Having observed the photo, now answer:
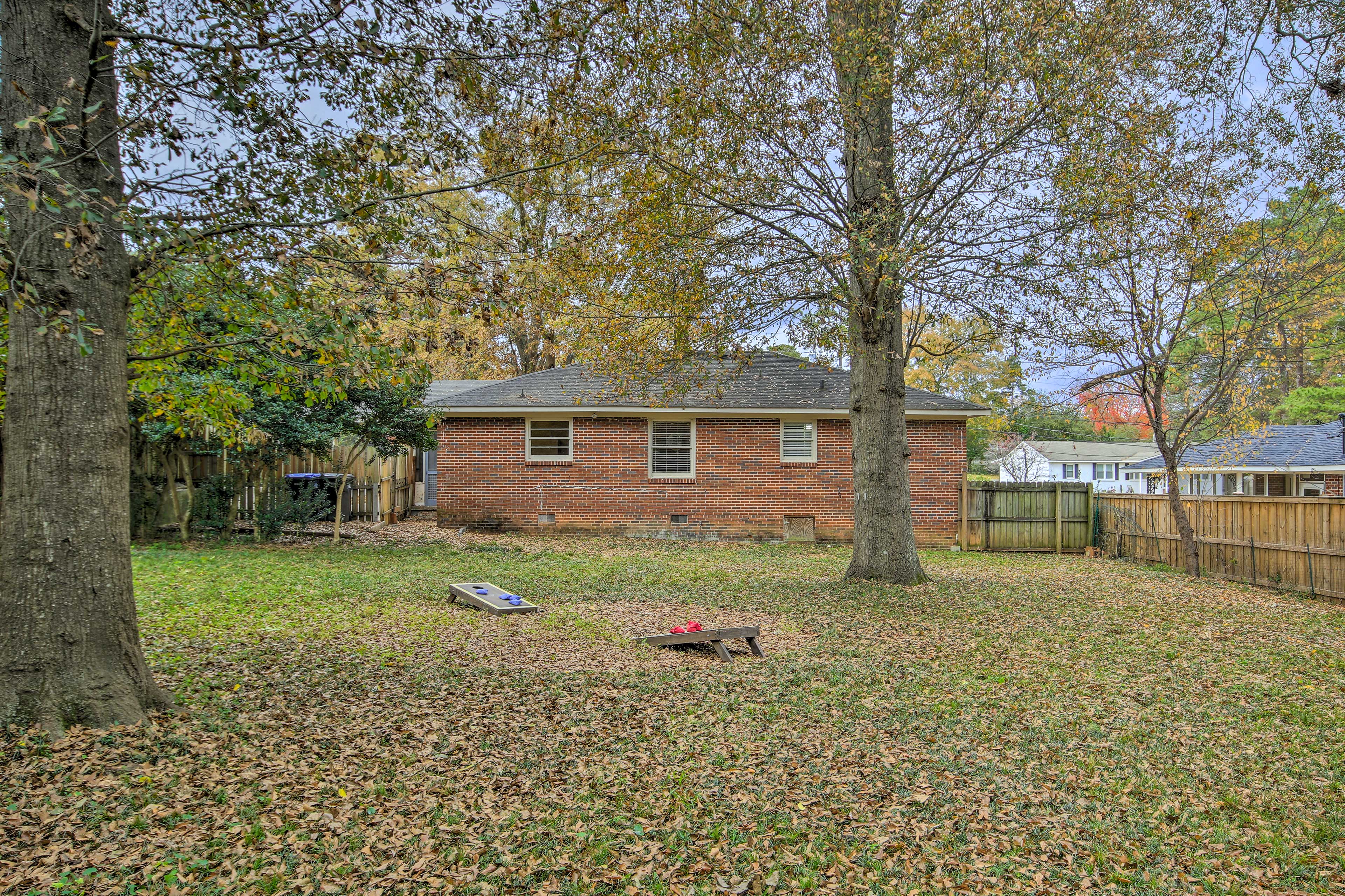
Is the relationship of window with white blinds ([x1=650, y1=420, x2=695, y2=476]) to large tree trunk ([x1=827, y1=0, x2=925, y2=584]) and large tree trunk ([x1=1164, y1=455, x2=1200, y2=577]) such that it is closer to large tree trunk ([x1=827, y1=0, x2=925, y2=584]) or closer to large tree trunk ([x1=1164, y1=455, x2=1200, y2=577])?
large tree trunk ([x1=827, y1=0, x2=925, y2=584])

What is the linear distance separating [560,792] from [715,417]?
13.4 m

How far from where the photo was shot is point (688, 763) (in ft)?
13.9

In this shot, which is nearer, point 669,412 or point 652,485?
point 669,412

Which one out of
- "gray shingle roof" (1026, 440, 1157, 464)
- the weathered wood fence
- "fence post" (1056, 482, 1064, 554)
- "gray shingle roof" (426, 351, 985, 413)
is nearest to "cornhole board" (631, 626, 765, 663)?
"gray shingle roof" (426, 351, 985, 413)

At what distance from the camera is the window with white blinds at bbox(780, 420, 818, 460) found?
17125 mm

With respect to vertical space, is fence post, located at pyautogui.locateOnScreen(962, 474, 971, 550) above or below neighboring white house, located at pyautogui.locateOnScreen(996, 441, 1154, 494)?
below

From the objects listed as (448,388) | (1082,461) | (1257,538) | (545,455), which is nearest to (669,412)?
(545,455)

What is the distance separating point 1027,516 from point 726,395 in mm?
7144

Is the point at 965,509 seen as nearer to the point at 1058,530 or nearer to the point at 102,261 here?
the point at 1058,530

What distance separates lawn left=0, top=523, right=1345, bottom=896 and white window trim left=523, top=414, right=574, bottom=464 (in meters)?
8.96

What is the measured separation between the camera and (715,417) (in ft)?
55.6

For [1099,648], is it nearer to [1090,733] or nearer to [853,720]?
[1090,733]

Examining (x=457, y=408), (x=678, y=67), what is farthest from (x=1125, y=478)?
(x=678, y=67)

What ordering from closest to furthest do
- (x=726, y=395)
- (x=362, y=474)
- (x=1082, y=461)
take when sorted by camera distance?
(x=726, y=395) < (x=362, y=474) < (x=1082, y=461)
